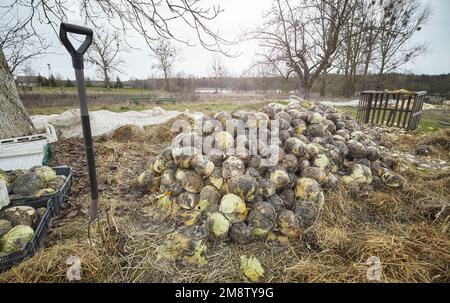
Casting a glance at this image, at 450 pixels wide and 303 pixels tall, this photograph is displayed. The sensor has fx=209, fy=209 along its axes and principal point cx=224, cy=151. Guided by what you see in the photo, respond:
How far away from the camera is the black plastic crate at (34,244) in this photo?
1.64 meters

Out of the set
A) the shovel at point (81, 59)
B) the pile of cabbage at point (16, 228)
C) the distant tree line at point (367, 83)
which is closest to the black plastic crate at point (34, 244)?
the pile of cabbage at point (16, 228)

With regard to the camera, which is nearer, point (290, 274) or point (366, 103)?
point (290, 274)

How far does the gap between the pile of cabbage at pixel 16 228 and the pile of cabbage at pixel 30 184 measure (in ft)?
1.12

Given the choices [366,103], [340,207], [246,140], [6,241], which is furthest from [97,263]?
[366,103]

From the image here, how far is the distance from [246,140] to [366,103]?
29.4ft

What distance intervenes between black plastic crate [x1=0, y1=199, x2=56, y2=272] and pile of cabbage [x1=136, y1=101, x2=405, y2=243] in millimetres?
1004

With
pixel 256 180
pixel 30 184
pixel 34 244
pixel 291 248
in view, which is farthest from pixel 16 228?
pixel 291 248

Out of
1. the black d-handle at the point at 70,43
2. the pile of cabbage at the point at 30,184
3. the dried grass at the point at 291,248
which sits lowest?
the dried grass at the point at 291,248

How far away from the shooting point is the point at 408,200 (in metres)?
2.87

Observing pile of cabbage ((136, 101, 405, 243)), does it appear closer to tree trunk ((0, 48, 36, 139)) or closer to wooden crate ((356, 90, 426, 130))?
tree trunk ((0, 48, 36, 139))

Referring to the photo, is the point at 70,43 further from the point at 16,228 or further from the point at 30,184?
the point at 30,184

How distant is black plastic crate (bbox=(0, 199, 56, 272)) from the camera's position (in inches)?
64.6

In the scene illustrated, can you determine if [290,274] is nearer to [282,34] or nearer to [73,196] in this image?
[73,196]

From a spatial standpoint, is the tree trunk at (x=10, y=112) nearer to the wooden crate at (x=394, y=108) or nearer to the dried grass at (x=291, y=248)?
the dried grass at (x=291, y=248)
